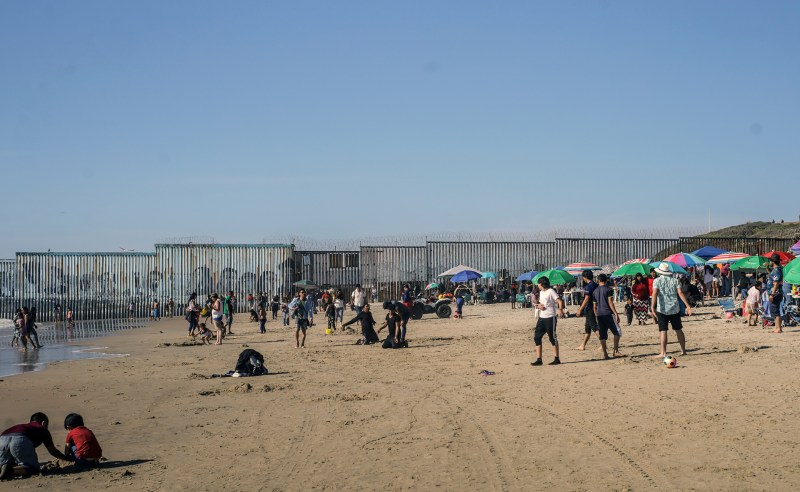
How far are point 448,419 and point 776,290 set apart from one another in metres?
9.82

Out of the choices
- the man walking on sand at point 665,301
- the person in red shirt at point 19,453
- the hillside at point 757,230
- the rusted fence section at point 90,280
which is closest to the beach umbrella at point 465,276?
the rusted fence section at point 90,280

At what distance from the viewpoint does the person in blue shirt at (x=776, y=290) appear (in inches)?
661

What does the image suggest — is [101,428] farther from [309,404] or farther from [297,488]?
[297,488]

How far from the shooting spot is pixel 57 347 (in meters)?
26.3

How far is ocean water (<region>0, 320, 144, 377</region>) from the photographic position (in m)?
20.9

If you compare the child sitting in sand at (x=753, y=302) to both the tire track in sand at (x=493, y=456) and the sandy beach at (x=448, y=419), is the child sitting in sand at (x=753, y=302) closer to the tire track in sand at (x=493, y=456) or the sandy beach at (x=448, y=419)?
the sandy beach at (x=448, y=419)

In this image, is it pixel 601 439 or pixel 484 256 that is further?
pixel 484 256

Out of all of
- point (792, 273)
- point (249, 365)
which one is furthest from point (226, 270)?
point (792, 273)

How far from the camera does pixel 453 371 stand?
14750 mm

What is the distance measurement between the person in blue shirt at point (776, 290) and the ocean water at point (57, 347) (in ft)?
52.5

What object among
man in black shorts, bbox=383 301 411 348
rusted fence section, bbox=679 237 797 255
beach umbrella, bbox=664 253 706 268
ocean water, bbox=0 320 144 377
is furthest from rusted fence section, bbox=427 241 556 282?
man in black shorts, bbox=383 301 411 348

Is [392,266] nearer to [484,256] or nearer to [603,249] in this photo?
[484,256]

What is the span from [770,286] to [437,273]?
27.5 m

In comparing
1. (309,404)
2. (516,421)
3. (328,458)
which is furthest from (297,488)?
(309,404)
